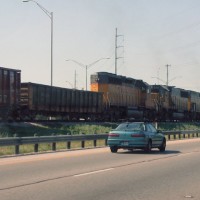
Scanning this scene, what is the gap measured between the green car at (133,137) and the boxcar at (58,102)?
19.7 meters

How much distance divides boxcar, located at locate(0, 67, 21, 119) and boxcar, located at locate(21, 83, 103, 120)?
1626 mm

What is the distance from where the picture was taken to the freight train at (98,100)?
4012 centimetres

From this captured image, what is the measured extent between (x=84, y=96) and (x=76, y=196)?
41.0m

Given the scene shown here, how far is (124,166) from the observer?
16516mm

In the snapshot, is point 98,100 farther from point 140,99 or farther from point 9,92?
point 9,92

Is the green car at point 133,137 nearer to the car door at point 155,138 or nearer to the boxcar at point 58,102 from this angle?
the car door at point 155,138

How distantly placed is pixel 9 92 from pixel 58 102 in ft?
25.7

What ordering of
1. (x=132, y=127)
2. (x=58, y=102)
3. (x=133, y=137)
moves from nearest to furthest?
(x=133, y=137), (x=132, y=127), (x=58, y=102)

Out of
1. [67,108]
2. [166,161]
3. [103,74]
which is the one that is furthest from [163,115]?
[166,161]

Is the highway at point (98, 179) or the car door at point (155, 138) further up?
the car door at point (155, 138)

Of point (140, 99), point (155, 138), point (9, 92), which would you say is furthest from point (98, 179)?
point (140, 99)

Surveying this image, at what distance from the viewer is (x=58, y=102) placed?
4659 cm

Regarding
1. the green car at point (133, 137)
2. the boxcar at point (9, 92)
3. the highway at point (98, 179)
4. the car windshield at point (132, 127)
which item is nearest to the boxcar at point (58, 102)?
the boxcar at point (9, 92)

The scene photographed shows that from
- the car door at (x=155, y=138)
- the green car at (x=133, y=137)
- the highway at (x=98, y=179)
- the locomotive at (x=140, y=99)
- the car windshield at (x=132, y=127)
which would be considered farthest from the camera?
the locomotive at (x=140, y=99)
